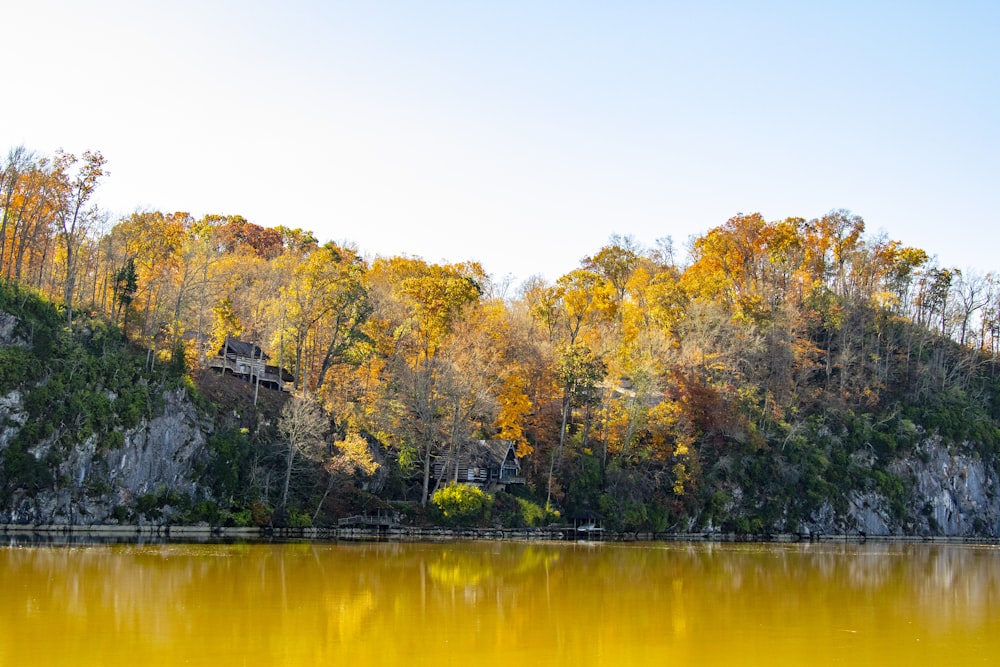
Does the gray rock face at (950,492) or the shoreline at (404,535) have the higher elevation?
the gray rock face at (950,492)

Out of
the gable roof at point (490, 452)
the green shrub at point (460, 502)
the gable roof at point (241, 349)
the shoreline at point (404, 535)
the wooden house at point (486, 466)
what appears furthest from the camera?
the gable roof at point (241, 349)

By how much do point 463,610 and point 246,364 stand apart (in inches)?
1501

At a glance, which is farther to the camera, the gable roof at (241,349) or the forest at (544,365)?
the gable roof at (241,349)

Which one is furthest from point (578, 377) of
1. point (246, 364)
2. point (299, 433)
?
point (246, 364)

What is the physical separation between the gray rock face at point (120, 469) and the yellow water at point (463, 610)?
8.17m

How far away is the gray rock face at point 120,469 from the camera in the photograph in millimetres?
42906

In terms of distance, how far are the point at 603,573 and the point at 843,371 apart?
152ft

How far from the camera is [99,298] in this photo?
189ft

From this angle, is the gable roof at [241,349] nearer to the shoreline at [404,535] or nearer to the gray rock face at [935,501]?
the shoreline at [404,535]

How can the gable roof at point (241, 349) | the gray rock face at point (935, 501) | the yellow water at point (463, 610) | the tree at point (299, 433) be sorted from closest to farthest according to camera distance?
1. the yellow water at point (463, 610)
2. the tree at point (299, 433)
3. the gable roof at point (241, 349)
4. the gray rock face at point (935, 501)

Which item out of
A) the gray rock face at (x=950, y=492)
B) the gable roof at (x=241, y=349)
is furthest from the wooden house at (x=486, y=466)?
the gray rock face at (x=950, y=492)

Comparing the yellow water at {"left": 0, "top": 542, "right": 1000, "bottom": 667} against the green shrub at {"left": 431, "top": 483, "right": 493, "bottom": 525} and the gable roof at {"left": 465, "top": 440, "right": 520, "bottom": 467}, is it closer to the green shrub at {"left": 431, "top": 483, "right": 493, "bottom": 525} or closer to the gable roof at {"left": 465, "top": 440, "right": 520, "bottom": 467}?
the green shrub at {"left": 431, "top": 483, "right": 493, "bottom": 525}

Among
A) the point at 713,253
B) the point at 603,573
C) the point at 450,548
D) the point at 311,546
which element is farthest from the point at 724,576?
the point at 713,253

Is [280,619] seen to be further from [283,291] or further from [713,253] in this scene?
[713,253]
